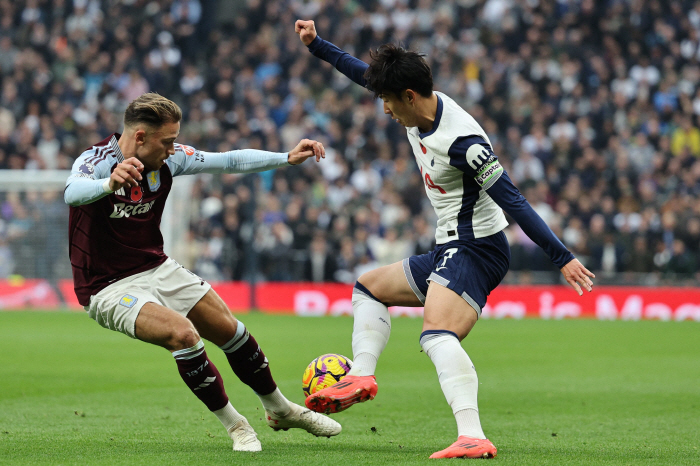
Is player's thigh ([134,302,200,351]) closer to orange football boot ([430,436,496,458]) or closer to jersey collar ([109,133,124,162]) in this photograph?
jersey collar ([109,133,124,162])

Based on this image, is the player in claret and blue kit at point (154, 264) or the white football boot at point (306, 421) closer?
the player in claret and blue kit at point (154, 264)

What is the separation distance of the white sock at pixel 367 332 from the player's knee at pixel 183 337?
0.92 meters

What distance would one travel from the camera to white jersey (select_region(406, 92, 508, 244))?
505 centimetres

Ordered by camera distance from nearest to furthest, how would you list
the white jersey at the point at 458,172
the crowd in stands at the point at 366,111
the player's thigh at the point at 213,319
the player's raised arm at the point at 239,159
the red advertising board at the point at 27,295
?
the white jersey at the point at 458,172 → the player's thigh at the point at 213,319 → the player's raised arm at the point at 239,159 → the crowd in stands at the point at 366,111 → the red advertising board at the point at 27,295

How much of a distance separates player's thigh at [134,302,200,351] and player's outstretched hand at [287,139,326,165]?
1193 mm

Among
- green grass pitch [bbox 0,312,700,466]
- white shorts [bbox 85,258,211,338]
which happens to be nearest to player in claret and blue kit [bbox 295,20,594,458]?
green grass pitch [bbox 0,312,700,466]

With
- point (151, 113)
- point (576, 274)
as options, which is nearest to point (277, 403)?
point (151, 113)

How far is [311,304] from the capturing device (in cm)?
1822

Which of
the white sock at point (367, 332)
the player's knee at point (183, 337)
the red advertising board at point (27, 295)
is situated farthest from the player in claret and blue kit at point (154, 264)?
the red advertising board at point (27, 295)

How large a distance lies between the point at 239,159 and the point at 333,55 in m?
1.08

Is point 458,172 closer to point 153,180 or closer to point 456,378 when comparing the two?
point 456,378

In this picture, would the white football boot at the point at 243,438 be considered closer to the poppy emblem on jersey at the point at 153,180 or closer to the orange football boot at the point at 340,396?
the orange football boot at the point at 340,396

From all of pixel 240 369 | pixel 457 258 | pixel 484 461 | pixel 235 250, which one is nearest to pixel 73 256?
pixel 240 369

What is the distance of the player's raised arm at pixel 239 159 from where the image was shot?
571cm
